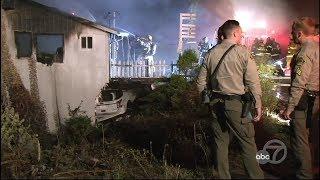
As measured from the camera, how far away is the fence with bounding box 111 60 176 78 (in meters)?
23.0

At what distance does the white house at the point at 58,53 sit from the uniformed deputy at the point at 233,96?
1446 cm

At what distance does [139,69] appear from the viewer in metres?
23.9

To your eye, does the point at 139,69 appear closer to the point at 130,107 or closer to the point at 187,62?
the point at 130,107

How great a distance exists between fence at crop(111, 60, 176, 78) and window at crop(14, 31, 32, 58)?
5274 mm

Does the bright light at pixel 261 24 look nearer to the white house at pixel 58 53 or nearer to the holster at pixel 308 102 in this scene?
the white house at pixel 58 53

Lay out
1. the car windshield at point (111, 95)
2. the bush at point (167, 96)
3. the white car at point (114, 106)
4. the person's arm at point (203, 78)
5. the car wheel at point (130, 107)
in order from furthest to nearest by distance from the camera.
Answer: the car windshield at point (111, 95), the white car at point (114, 106), the car wheel at point (130, 107), the bush at point (167, 96), the person's arm at point (203, 78)

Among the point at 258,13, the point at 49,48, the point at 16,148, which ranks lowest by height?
the point at 16,148

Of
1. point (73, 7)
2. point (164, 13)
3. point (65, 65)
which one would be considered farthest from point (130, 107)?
point (164, 13)

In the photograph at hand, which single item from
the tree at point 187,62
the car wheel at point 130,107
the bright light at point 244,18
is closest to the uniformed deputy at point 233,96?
the tree at point 187,62

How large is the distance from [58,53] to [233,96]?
15532mm

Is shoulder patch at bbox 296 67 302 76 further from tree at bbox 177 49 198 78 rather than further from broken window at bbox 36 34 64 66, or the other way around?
broken window at bbox 36 34 64 66

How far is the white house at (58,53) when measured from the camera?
18.5 m

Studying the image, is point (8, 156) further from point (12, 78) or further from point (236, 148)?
point (12, 78)

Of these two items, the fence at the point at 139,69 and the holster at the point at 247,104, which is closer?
the holster at the point at 247,104
